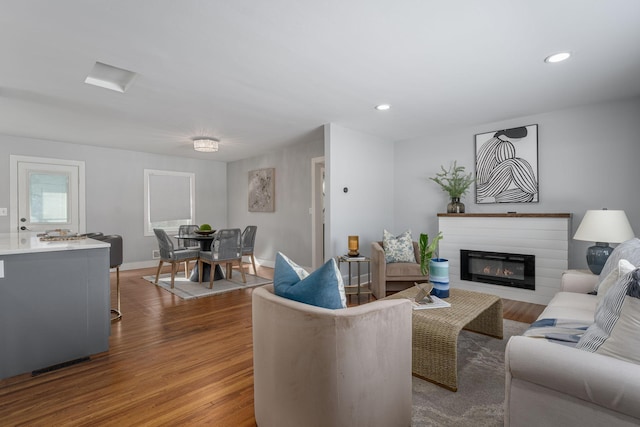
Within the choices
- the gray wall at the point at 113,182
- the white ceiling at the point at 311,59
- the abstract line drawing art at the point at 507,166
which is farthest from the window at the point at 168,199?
the abstract line drawing art at the point at 507,166

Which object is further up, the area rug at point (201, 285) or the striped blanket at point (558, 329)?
the striped blanket at point (558, 329)

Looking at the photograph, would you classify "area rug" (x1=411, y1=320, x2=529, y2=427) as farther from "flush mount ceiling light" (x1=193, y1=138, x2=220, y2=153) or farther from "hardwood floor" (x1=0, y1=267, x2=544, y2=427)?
"flush mount ceiling light" (x1=193, y1=138, x2=220, y2=153)

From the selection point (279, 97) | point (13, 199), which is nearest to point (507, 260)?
point (279, 97)

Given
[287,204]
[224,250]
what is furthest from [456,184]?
[224,250]

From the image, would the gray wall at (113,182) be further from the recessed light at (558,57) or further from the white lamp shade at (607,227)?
the white lamp shade at (607,227)

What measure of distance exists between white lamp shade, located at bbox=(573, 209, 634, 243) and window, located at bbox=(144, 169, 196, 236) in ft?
21.7

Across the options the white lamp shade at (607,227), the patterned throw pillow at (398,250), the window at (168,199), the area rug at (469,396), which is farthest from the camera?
the window at (168,199)

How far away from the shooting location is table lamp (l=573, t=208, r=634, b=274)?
2697 millimetres

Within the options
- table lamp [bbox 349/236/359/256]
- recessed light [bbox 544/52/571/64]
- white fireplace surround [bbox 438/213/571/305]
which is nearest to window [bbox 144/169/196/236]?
table lamp [bbox 349/236/359/256]

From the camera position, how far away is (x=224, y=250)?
4.50 meters

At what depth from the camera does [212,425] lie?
5.35ft

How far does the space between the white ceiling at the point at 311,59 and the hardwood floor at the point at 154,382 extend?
2.31 m

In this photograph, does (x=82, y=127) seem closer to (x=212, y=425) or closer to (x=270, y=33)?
(x=270, y=33)

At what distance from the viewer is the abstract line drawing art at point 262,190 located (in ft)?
20.5
